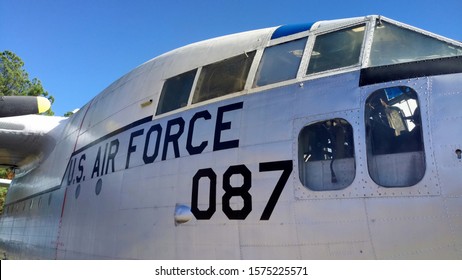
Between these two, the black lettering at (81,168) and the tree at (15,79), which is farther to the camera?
the tree at (15,79)

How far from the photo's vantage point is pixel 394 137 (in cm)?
375

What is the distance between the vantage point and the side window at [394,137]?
140 inches

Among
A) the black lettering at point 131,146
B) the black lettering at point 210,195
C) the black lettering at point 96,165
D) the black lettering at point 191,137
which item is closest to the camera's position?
the black lettering at point 210,195

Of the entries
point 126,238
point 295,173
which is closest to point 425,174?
point 295,173

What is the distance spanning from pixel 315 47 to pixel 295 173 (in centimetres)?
181

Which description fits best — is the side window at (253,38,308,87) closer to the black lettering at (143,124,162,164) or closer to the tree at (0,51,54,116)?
the black lettering at (143,124,162,164)

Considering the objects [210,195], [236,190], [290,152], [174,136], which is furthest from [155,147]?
[290,152]

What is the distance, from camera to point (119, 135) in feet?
22.1

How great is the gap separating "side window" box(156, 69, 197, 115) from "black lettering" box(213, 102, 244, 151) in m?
0.85

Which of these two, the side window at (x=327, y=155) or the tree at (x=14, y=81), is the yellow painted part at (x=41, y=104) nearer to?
the side window at (x=327, y=155)

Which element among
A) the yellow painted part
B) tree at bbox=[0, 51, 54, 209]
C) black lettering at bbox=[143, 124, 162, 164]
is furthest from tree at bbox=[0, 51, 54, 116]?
black lettering at bbox=[143, 124, 162, 164]

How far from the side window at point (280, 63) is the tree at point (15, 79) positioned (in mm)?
36276

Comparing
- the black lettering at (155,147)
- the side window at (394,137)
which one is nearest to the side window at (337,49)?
the side window at (394,137)
